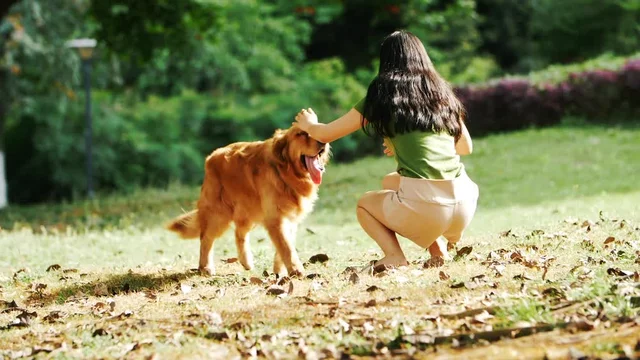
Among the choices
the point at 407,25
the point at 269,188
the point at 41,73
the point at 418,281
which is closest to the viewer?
the point at 418,281

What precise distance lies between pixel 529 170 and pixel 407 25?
14415mm

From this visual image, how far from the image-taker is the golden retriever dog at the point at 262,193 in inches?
266

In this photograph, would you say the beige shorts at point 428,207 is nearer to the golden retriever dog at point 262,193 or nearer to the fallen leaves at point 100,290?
the golden retriever dog at point 262,193

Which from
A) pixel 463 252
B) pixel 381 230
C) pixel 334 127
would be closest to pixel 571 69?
pixel 463 252

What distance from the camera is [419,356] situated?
4266 millimetres

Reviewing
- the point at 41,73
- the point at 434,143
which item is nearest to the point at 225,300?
the point at 434,143

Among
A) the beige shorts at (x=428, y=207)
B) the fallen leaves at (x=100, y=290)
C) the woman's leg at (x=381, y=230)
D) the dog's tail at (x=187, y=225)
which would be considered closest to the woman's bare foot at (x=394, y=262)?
the woman's leg at (x=381, y=230)

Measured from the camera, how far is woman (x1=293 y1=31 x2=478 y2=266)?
239 inches

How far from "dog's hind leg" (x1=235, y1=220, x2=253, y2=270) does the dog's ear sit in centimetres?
87

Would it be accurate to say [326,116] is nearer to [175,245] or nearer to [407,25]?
[407,25]

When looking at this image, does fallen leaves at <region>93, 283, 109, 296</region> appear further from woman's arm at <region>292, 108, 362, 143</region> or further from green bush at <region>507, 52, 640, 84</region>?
green bush at <region>507, 52, 640, 84</region>

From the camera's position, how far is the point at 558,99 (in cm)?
2144

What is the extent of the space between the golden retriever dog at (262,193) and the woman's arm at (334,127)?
0.84ft

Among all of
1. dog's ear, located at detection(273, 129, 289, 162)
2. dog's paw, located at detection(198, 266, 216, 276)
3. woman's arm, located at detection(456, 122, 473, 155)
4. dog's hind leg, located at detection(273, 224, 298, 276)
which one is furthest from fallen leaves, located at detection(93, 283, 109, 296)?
woman's arm, located at detection(456, 122, 473, 155)
